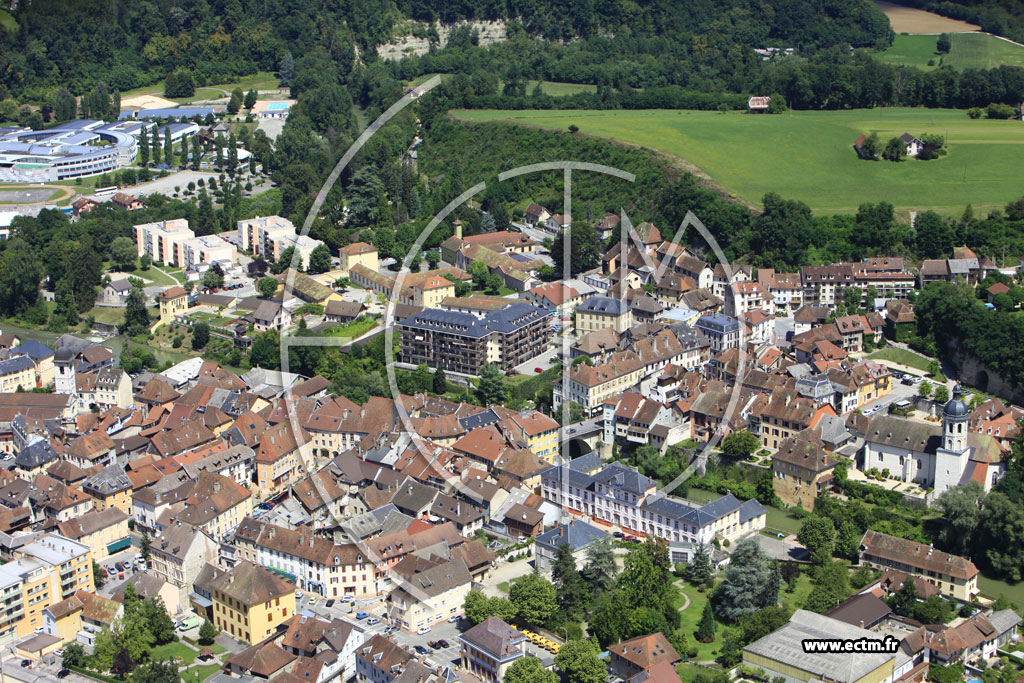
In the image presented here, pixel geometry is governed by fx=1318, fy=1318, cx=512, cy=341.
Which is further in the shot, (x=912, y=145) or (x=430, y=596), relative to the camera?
(x=912, y=145)

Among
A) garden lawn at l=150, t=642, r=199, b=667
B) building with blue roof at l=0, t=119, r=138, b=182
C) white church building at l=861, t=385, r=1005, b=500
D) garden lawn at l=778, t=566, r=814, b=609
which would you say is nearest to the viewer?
garden lawn at l=150, t=642, r=199, b=667

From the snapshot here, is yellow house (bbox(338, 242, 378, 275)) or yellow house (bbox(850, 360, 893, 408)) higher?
yellow house (bbox(338, 242, 378, 275))

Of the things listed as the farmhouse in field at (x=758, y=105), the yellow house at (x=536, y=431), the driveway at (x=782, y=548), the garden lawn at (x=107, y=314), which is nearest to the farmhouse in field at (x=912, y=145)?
the farmhouse in field at (x=758, y=105)

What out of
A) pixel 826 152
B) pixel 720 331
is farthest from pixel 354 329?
pixel 826 152

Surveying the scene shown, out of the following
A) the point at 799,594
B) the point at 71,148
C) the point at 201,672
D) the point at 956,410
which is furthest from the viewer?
the point at 71,148

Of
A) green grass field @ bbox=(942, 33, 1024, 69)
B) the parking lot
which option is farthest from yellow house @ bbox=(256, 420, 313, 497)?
green grass field @ bbox=(942, 33, 1024, 69)

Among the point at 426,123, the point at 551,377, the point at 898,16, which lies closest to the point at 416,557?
the point at 551,377

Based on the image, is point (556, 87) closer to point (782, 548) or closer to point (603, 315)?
point (603, 315)

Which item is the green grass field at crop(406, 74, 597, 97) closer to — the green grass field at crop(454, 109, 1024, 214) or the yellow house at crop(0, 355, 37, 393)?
the green grass field at crop(454, 109, 1024, 214)
